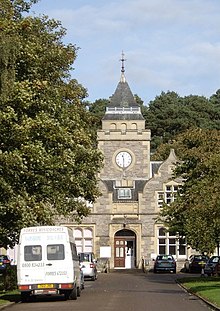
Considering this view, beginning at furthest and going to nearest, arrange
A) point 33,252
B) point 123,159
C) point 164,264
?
point 123,159
point 164,264
point 33,252

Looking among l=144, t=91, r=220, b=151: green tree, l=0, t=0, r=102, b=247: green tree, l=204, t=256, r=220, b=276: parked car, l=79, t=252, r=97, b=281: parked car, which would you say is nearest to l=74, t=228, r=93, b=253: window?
l=204, t=256, r=220, b=276: parked car

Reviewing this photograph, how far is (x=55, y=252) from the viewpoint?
26312mm

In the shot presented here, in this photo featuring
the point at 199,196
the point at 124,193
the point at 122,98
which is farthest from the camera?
the point at 122,98

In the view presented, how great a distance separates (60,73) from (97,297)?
36.1ft

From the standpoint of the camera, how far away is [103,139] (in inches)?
2643

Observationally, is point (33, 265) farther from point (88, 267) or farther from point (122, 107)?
point (122, 107)

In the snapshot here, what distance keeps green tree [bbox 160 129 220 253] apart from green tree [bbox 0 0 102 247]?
5.84m

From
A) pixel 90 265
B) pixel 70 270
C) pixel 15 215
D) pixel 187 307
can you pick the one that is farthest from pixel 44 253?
pixel 90 265

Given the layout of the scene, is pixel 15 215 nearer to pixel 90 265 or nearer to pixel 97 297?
pixel 97 297

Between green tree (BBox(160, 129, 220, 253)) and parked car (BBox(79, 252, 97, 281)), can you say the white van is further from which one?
parked car (BBox(79, 252, 97, 281))

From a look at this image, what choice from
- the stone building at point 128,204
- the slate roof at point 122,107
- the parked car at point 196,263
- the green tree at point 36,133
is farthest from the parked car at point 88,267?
the slate roof at point 122,107

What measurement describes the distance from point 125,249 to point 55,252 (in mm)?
39045

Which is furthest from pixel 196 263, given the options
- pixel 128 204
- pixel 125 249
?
pixel 128 204

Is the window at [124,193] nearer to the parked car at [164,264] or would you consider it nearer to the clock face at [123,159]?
the clock face at [123,159]
